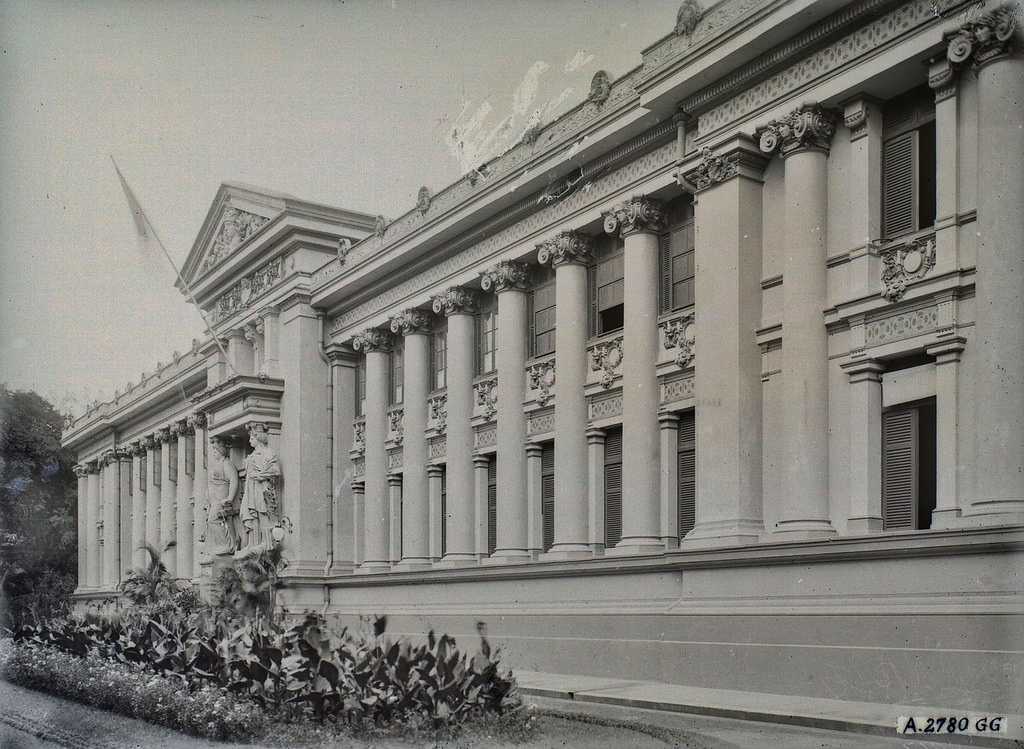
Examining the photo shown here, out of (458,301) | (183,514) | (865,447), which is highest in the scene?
(458,301)

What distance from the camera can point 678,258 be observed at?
2020 cm

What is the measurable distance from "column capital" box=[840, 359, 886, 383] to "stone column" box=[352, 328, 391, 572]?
15624mm

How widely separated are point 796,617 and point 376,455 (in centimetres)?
1580

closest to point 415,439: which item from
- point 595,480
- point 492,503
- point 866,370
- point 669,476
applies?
point 492,503

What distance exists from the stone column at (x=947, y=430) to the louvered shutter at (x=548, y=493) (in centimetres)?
950

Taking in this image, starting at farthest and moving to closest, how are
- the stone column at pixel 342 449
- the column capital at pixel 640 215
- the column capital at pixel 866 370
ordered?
the stone column at pixel 342 449 < the column capital at pixel 640 215 < the column capital at pixel 866 370

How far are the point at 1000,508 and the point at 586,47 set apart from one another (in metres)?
8.63

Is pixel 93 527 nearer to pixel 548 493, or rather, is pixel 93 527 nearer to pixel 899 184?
pixel 548 493

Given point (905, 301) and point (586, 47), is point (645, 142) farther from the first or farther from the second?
point (905, 301)

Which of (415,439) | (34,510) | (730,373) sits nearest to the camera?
(730,373)

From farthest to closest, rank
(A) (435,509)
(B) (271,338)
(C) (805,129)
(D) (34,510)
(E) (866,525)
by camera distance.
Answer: (D) (34,510)
(B) (271,338)
(A) (435,509)
(C) (805,129)
(E) (866,525)

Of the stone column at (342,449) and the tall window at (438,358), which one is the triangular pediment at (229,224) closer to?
the stone column at (342,449)

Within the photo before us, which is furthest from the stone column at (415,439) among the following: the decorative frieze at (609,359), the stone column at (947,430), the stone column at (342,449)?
the stone column at (947,430)

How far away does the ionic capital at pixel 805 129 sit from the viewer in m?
16.5
